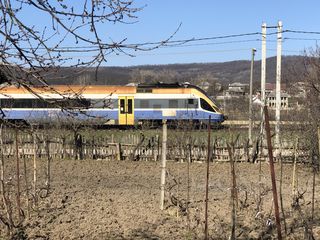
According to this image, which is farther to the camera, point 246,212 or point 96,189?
point 96,189

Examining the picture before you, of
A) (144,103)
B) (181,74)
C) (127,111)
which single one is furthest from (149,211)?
(181,74)

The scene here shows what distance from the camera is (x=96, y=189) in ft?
34.3

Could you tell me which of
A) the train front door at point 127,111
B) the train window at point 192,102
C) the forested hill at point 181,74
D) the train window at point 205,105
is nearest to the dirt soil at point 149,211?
the forested hill at point 181,74

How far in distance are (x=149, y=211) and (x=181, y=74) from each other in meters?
84.4

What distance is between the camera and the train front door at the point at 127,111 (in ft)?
96.5

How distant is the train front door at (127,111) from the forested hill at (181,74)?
1.66m

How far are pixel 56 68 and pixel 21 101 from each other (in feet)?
85.0

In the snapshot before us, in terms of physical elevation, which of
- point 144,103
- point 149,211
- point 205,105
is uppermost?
point 144,103

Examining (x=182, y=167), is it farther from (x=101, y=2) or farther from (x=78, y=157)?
(x=101, y=2)

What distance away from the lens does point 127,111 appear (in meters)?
29.6

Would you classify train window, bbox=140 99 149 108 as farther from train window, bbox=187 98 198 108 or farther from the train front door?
train window, bbox=187 98 198 108

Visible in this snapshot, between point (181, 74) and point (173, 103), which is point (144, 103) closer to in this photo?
point (173, 103)

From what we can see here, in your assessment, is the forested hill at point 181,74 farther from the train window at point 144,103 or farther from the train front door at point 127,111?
the train window at point 144,103

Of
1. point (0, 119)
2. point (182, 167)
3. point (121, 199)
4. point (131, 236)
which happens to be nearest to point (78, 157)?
point (182, 167)
